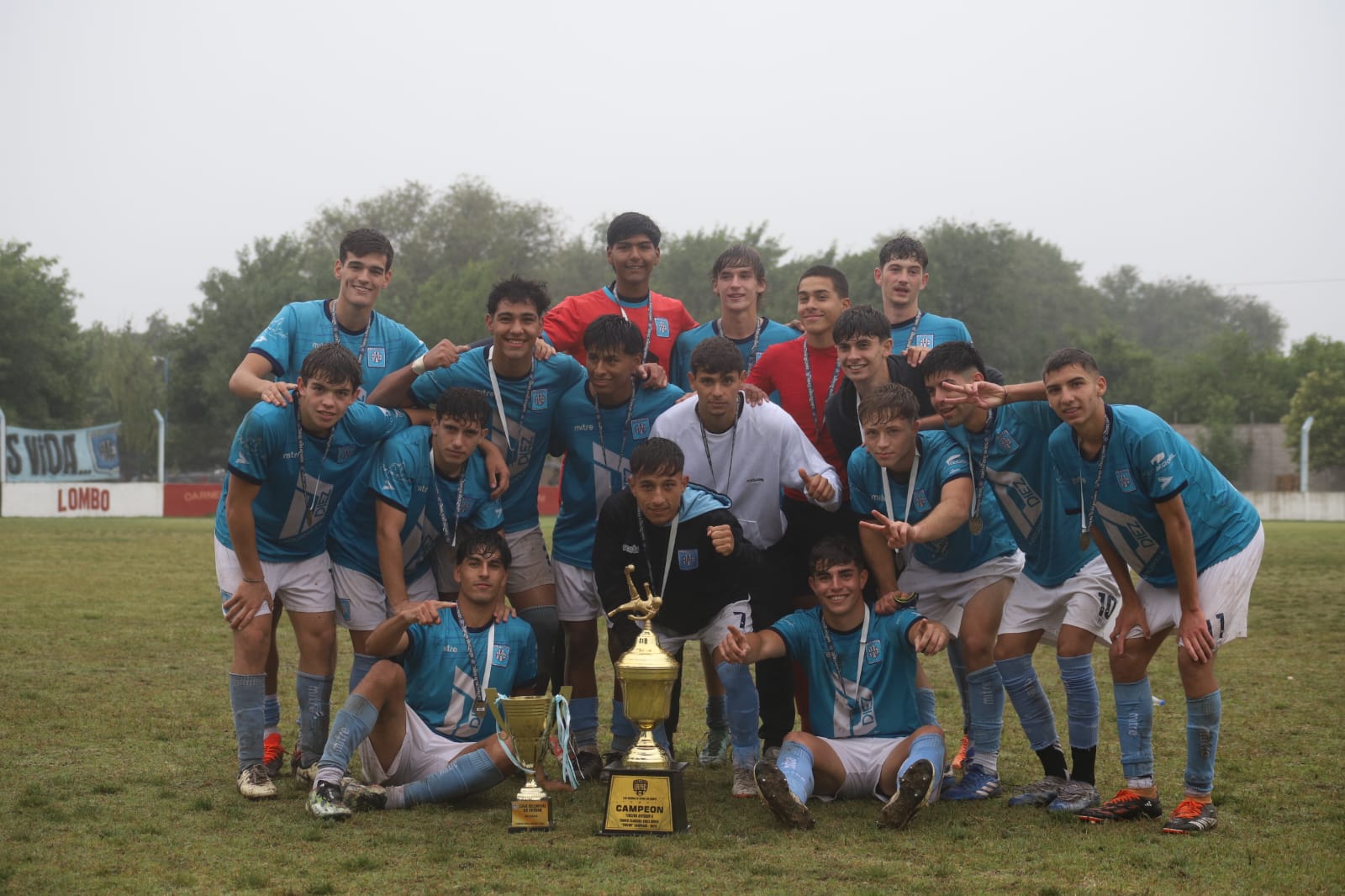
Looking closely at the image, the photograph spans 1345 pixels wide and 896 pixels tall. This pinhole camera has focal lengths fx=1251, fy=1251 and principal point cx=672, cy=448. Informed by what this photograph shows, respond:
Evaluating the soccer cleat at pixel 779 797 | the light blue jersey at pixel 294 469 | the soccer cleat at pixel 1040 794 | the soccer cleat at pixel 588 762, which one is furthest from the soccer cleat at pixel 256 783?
the soccer cleat at pixel 1040 794

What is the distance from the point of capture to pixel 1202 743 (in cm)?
503

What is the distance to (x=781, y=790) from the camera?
4859 millimetres

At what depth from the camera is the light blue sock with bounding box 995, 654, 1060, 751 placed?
562 centimetres

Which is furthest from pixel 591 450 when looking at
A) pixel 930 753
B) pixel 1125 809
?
pixel 1125 809

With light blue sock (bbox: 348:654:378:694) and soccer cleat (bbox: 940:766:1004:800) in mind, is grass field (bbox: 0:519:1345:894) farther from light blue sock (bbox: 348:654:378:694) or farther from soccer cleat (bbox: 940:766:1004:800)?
light blue sock (bbox: 348:654:378:694)

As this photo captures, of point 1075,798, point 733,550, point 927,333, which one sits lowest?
point 1075,798

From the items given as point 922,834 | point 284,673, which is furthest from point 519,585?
point 284,673

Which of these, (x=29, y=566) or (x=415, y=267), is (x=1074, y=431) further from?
(x=415, y=267)

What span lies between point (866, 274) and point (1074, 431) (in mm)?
50104

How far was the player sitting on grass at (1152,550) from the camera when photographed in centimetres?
502

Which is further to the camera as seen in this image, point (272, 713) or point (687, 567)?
point (272, 713)

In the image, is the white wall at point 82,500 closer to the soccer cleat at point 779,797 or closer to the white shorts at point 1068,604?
the white shorts at point 1068,604

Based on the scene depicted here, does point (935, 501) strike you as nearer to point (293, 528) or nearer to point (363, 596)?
point (363, 596)

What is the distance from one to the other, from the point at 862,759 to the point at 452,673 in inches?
72.5
